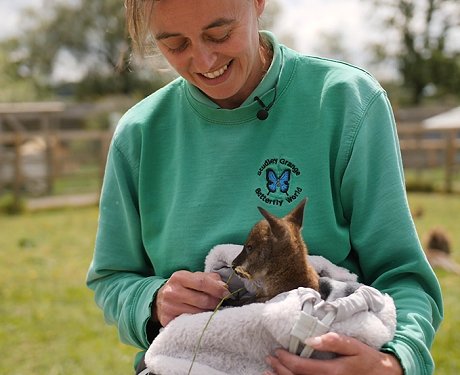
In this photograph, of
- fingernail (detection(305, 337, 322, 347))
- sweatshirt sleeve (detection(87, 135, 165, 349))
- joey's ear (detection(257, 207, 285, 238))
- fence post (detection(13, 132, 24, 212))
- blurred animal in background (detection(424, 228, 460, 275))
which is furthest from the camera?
fence post (detection(13, 132, 24, 212))

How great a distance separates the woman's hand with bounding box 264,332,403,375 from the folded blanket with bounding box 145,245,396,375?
0.02 m

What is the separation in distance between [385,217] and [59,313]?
475cm

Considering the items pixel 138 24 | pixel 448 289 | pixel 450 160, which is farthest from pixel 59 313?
pixel 450 160

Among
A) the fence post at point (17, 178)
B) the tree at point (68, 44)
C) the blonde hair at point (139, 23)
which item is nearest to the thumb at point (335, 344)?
the blonde hair at point (139, 23)

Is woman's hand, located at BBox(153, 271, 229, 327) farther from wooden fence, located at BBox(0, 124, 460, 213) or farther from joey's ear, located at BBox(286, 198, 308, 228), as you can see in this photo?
wooden fence, located at BBox(0, 124, 460, 213)

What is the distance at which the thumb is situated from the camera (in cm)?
143

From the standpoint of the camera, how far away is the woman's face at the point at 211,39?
167 cm

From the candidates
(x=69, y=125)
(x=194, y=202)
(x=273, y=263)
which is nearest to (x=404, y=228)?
(x=273, y=263)

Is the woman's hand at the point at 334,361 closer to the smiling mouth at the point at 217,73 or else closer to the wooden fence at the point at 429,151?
the smiling mouth at the point at 217,73

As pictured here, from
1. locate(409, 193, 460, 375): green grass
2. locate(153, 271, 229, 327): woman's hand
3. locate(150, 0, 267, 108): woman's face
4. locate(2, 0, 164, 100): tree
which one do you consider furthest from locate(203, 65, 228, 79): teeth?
locate(2, 0, 164, 100): tree

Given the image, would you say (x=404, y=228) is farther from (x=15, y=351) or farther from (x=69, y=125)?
(x=69, y=125)

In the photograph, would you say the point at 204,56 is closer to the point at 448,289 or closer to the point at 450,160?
the point at 448,289

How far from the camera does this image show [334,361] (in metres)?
1.47

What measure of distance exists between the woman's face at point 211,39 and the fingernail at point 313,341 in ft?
2.26
